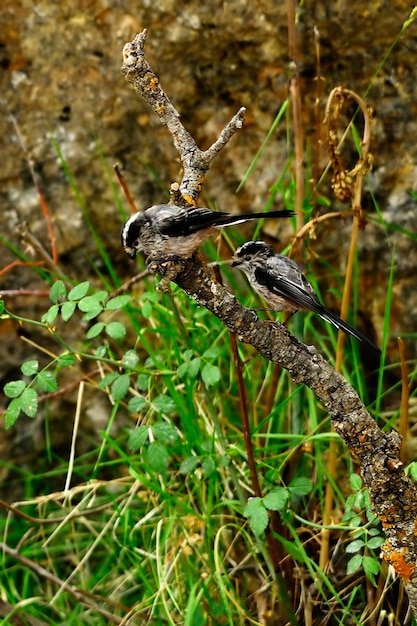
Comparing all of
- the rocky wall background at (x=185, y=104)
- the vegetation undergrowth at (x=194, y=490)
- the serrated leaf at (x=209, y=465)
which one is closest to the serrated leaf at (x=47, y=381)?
the vegetation undergrowth at (x=194, y=490)

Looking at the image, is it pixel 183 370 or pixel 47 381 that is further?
pixel 183 370

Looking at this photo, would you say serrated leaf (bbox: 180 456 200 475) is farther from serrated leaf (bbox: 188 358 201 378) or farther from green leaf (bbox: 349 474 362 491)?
green leaf (bbox: 349 474 362 491)

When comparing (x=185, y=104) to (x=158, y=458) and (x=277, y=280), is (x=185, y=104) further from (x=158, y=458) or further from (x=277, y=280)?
(x=158, y=458)

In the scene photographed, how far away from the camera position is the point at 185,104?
2531 mm

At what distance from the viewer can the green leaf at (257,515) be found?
1.67 metres

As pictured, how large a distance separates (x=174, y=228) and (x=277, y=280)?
0.32 m

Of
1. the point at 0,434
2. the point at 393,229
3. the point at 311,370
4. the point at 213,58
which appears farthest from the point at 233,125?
the point at 0,434

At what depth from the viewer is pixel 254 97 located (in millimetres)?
2469

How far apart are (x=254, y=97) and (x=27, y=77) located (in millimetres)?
760

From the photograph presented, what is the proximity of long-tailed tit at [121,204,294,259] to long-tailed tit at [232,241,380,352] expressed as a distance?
0.22 metres

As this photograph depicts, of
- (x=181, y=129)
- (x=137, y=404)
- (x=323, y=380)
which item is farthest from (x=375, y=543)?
(x=181, y=129)

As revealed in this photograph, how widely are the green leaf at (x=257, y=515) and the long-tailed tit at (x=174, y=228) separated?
624 millimetres

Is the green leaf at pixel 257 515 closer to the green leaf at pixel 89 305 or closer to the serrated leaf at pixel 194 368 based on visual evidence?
the serrated leaf at pixel 194 368

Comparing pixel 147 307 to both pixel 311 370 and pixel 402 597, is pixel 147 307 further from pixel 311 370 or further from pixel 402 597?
pixel 402 597
